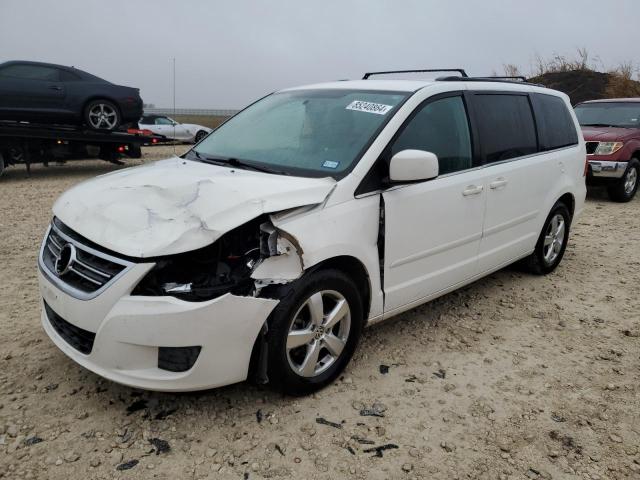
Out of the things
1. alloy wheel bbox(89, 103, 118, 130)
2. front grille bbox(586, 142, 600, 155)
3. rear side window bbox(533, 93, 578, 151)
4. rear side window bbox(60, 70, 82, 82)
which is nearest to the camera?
rear side window bbox(533, 93, 578, 151)

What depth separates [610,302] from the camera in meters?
4.55

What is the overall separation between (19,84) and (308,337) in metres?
9.48

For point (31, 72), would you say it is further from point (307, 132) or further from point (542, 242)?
point (542, 242)

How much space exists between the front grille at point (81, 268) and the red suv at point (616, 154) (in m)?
8.82

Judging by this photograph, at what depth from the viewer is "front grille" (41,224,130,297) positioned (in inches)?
98.2

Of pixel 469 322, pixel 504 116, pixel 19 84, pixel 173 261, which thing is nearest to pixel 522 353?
pixel 469 322

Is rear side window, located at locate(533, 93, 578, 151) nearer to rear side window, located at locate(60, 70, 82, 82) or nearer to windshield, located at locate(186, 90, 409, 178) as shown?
windshield, located at locate(186, 90, 409, 178)

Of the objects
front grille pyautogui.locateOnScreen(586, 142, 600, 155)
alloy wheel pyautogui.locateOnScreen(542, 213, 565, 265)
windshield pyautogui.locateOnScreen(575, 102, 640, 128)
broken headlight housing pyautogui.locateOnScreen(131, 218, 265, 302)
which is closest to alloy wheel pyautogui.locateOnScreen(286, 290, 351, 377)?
broken headlight housing pyautogui.locateOnScreen(131, 218, 265, 302)

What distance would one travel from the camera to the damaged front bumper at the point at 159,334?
95.3 inches

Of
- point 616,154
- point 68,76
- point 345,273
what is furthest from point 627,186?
point 68,76

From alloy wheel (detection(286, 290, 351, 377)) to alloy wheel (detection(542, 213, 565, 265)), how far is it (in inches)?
109

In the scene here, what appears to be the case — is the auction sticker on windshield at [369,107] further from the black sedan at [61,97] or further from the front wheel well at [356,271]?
the black sedan at [61,97]

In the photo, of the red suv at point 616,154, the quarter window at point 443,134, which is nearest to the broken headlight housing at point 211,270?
the quarter window at point 443,134

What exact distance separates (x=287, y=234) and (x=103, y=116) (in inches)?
375
